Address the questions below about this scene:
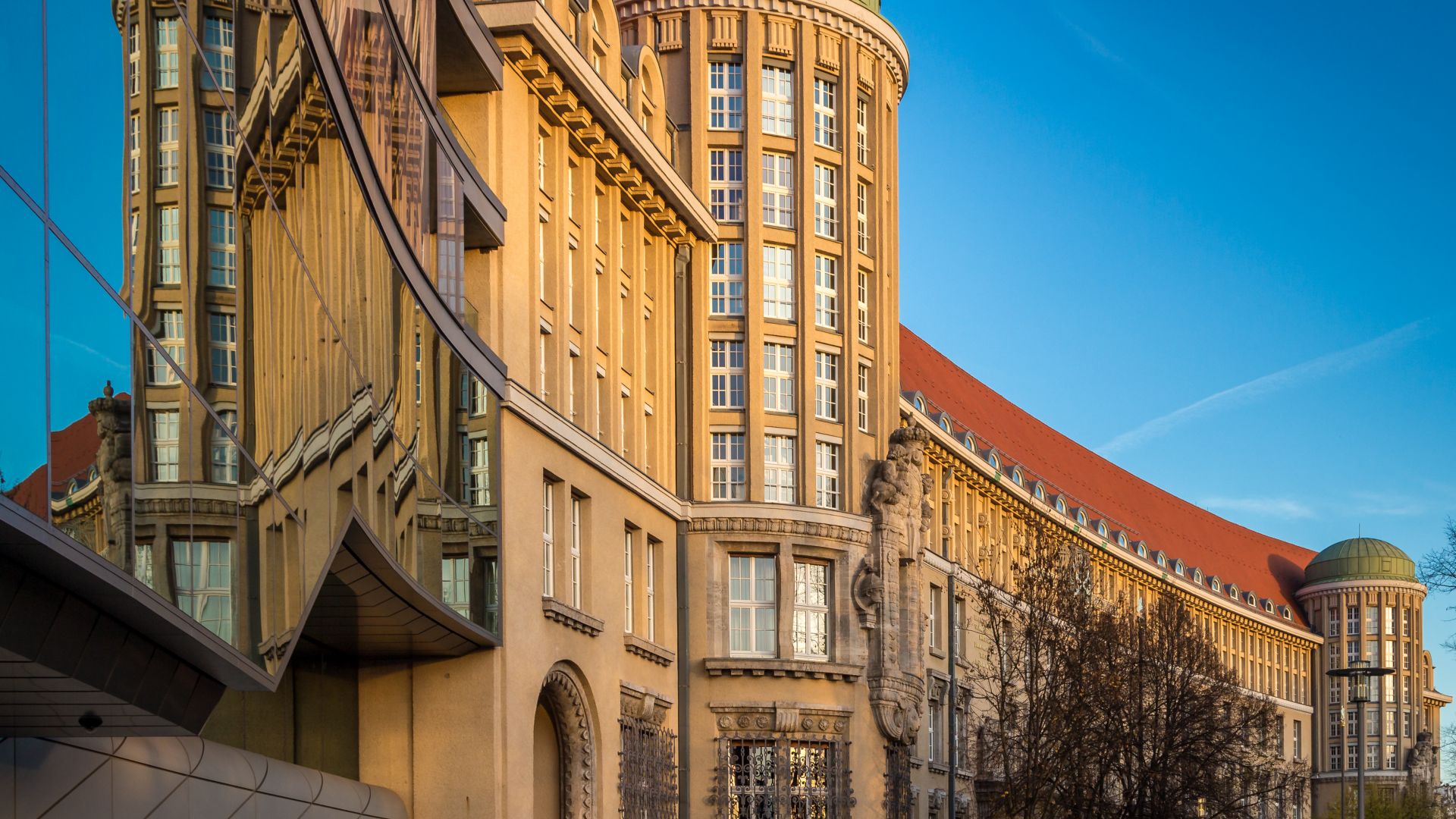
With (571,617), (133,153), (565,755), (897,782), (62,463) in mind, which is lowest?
(897,782)

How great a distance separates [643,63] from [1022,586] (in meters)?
14.4

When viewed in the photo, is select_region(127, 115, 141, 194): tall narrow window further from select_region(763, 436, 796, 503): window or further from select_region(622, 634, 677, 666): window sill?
select_region(763, 436, 796, 503): window

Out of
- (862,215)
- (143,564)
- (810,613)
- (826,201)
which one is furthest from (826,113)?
(143,564)

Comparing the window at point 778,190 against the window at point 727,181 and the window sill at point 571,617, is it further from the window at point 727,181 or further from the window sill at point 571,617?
the window sill at point 571,617

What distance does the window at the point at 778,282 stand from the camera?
4797 cm

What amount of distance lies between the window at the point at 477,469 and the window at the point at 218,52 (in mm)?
15316

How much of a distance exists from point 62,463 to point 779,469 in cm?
3591

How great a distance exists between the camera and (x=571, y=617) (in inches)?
1436

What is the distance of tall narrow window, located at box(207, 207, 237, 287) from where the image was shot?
1561 cm

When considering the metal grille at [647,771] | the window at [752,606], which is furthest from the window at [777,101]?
the metal grille at [647,771]

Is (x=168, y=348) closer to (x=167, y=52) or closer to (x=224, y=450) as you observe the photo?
(x=224, y=450)

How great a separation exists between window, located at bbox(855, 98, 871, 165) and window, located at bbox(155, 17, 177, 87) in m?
36.6

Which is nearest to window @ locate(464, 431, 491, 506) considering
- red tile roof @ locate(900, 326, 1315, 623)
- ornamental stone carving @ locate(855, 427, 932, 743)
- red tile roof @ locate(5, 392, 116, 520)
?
ornamental stone carving @ locate(855, 427, 932, 743)

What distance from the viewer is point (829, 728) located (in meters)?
46.8
